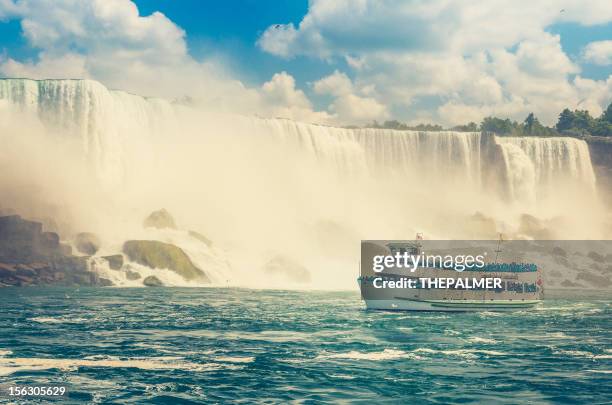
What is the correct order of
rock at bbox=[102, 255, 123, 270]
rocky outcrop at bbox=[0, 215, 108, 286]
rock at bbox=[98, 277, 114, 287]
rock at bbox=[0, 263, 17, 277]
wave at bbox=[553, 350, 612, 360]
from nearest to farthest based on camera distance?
wave at bbox=[553, 350, 612, 360] → rock at bbox=[0, 263, 17, 277] → rocky outcrop at bbox=[0, 215, 108, 286] → rock at bbox=[98, 277, 114, 287] → rock at bbox=[102, 255, 123, 270]

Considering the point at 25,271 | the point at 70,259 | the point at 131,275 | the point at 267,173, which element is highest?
the point at 267,173

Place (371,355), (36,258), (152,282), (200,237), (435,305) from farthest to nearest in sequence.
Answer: (200,237) < (36,258) < (152,282) < (435,305) < (371,355)

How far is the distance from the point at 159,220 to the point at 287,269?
15032mm

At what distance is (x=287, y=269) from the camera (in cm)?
8012

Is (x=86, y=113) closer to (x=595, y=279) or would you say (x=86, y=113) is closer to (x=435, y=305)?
(x=435, y=305)

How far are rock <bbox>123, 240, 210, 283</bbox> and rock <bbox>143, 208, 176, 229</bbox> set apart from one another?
5.27 m

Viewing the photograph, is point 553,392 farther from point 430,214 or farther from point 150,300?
point 430,214

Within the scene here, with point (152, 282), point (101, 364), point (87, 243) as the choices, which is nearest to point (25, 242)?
point (87, 243)

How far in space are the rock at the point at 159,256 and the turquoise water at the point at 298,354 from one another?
22781 mm

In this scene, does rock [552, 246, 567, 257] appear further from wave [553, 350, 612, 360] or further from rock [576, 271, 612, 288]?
wave [553, 350, 612, 360]

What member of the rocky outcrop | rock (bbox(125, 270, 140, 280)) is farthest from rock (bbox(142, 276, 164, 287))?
the rocky outcrop

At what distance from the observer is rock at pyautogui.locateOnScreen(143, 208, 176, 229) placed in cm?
7862

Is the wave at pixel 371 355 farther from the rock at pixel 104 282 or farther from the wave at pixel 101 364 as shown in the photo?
the rock at pixel 104 282

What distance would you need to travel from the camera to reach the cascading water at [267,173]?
8156 cm
